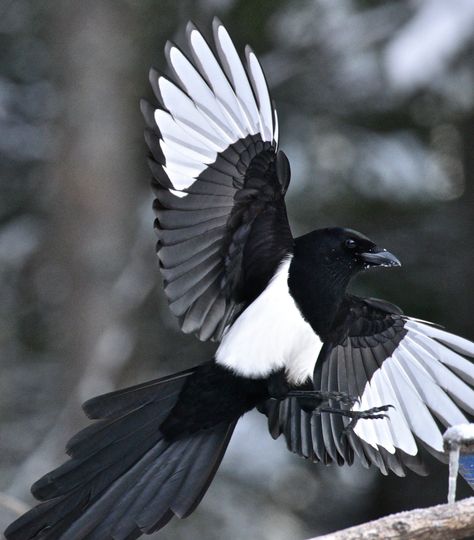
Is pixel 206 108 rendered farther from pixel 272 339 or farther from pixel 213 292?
pixel 272 339

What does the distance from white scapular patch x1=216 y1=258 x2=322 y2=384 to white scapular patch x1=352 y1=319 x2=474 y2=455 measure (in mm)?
579

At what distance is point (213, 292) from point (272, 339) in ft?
0.81

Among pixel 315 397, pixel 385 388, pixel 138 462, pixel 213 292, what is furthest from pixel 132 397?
pixel 385 388

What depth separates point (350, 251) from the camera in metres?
3.70

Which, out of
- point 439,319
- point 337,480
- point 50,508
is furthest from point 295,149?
point 50,508

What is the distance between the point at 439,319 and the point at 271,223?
394 cm

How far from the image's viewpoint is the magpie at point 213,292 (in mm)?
→ 3396

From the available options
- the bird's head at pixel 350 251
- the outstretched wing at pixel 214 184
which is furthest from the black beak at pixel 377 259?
the outstretched wing at pixel 214 184

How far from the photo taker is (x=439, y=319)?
730 centimetres

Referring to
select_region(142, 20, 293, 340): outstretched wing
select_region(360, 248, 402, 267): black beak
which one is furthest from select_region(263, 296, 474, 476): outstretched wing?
select_region(142, 20, 293, 340): outstretched wing

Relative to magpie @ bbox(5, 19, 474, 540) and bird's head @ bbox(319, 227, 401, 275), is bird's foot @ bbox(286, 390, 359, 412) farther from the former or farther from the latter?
bird's head @ bbox(319, 227, 401, 275)

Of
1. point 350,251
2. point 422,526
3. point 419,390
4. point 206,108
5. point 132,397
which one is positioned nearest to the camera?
point 422,526

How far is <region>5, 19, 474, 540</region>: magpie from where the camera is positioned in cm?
340

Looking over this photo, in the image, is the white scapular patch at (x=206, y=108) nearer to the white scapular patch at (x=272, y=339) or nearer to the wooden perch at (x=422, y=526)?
the white scapular patch at (x=272, y=339)
